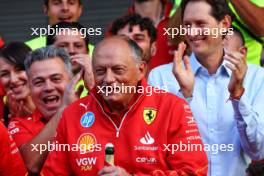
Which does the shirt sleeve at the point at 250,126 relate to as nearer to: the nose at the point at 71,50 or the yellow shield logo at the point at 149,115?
the yellow shield logo at the point at 149,115

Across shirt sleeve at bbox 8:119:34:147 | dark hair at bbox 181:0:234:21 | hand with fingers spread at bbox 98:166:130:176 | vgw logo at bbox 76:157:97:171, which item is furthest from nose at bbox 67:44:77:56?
hand with fingers spread at bbox 98:166:130:176

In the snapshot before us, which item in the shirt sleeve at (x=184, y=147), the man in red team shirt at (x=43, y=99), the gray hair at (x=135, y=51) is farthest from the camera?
the man in red team shirt at (x=43, y=99)

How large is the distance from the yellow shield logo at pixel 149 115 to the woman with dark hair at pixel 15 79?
1.76 metres

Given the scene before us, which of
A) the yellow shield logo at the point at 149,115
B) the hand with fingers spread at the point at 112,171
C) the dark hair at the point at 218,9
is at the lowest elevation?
the hand with fingers spread at the point at 112,171

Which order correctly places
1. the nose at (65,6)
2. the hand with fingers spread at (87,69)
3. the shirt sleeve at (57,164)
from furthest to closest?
the nose at (65,6), the hand with fingers spread at (87,69), the shirt sleeve at (57,164)

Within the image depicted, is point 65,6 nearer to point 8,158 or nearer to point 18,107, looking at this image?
point 18,107

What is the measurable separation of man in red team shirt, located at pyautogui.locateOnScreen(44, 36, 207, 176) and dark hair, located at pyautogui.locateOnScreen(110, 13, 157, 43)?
61.1 inches

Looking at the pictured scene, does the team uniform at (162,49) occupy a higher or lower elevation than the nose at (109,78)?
lower

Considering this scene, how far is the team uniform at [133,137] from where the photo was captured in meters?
6.51

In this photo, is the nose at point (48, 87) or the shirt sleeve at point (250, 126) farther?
the nose at point (48, 87)

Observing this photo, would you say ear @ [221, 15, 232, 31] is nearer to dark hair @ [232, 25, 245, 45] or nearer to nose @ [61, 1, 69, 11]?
dark hair @ [232, 25, 245, 45]

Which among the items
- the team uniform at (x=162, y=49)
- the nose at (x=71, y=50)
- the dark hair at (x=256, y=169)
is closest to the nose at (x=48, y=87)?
the nose at (x=71, y=50)

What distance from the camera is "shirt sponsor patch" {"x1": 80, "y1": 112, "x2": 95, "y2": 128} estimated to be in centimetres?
675

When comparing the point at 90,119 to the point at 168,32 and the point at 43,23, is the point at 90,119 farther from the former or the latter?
the point at 43,23
